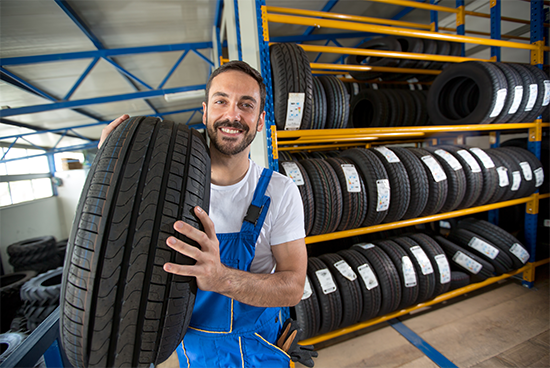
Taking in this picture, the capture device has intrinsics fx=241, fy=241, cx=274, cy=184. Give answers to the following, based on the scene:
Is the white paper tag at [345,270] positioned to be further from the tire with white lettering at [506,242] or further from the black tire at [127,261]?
the tire with white lettering at [506,242]

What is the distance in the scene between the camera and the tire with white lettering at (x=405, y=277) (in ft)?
7.20

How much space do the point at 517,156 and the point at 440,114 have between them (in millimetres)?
1028

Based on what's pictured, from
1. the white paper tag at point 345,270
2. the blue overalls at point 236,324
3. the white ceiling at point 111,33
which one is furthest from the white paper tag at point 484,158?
the white ceiling at point 111,33

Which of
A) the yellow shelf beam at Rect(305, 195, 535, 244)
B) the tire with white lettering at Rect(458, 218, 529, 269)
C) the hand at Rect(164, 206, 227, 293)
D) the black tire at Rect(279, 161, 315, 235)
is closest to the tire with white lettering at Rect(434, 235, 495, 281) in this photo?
the tire with white lettering at Rect(458, 218, 529, 269)

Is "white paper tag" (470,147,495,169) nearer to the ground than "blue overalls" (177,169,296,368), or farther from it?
farther from it

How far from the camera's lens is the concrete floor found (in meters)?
2.01

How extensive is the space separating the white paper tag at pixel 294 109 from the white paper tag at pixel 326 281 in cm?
123

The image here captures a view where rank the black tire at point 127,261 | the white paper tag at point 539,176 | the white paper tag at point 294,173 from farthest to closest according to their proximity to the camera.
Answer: the white paper tag at point 539,176 → the white paper tag at point 294,173 → the black tire at point 127,261

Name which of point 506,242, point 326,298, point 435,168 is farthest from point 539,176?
point 326,298

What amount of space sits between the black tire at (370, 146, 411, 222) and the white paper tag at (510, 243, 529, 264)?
166cm

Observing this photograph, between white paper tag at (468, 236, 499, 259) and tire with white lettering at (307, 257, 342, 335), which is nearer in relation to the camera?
tire with white lettering at (307, 257, 342, 335)

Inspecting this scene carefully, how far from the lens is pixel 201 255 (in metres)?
0.76

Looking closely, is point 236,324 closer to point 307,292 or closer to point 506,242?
point 307,292

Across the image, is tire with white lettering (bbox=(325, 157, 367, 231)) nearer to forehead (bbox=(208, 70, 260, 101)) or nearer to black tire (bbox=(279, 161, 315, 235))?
black tire (bbox=(279, 161, 315, 235))
